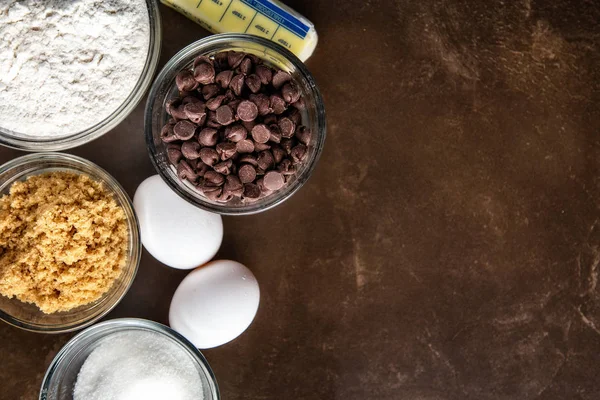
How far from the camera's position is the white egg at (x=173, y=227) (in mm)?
1109

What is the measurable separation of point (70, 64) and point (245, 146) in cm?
38

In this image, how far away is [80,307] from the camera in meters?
1.13

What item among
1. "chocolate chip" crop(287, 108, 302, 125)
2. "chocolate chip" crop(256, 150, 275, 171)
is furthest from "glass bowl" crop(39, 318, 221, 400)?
"chocolate chip" crop(287, 108, 302, 125)

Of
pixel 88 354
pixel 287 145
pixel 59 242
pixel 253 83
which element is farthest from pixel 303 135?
pixel 88 354

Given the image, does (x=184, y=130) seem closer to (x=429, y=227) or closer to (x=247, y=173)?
(x=247, y=173)

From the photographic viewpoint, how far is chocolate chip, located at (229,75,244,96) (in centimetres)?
101

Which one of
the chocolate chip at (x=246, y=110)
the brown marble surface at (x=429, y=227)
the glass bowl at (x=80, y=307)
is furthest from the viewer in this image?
the brown marble surface at (x=429, y=227)

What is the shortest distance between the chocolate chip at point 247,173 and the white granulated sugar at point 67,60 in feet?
0.95

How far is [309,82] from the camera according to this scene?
1.06 meters

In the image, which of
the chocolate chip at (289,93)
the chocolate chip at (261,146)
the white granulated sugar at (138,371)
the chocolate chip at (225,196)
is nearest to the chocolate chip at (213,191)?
the chocolate chip at (225,196)

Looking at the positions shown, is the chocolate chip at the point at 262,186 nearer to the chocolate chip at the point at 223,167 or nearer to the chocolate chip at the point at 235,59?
the chocolate chip at the point at 223,167

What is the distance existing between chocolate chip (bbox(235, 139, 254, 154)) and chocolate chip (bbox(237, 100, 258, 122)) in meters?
0.04

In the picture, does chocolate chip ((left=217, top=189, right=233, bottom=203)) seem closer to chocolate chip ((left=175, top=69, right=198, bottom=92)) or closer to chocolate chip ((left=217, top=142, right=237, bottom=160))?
chocolate chip ((left=217, top=142, right=237, bottom=160))

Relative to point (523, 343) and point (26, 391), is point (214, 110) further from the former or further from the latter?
point (523, 343)
